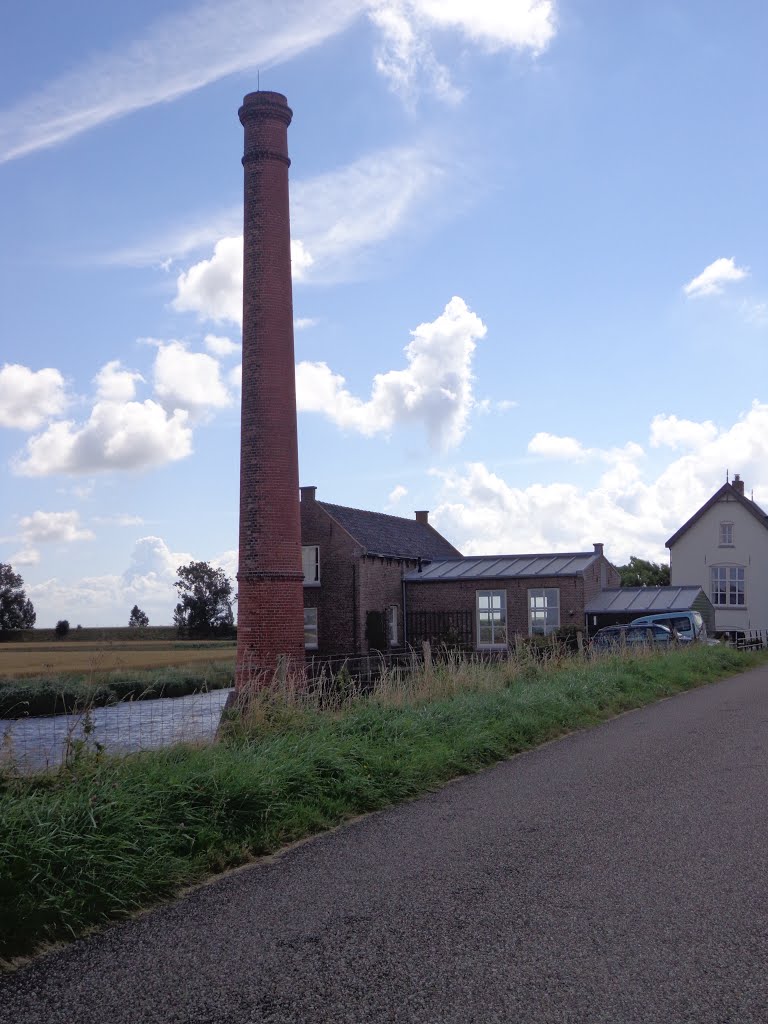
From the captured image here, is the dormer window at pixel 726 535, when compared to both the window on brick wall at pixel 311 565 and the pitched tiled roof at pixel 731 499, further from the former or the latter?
the window on brick wall at pixel 311 565

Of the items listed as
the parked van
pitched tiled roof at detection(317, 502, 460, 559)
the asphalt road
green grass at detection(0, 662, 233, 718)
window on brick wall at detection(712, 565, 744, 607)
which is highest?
pitched tiled roof at detection(317, 502, 460, 559)

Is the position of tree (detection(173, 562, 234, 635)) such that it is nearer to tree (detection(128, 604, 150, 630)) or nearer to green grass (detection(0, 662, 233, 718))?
tree (detection(128, 604, 150, 630))

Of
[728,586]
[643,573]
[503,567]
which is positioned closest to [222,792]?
[503,567]

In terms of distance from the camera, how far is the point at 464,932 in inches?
185

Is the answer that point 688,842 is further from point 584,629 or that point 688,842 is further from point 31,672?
point 31,672

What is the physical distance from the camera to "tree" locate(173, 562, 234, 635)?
81.9 meters

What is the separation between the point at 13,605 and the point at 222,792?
252 feet

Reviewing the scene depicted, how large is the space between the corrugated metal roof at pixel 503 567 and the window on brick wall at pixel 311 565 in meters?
4.04

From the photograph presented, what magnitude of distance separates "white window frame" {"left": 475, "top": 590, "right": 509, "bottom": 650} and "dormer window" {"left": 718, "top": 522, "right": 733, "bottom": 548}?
15494 millimetres

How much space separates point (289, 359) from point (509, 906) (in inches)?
848

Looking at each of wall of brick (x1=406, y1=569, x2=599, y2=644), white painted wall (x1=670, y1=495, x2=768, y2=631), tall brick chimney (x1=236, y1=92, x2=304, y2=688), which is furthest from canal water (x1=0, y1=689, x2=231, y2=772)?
white painted wall (x1=670, y1=495, x2=768, y2=631)

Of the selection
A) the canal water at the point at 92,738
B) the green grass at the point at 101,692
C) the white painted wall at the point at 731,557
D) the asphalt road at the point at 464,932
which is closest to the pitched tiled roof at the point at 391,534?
the green grass at the point at 101,692

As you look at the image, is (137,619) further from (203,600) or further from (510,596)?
(510,596)

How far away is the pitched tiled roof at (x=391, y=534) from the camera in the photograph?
39.3 metres
